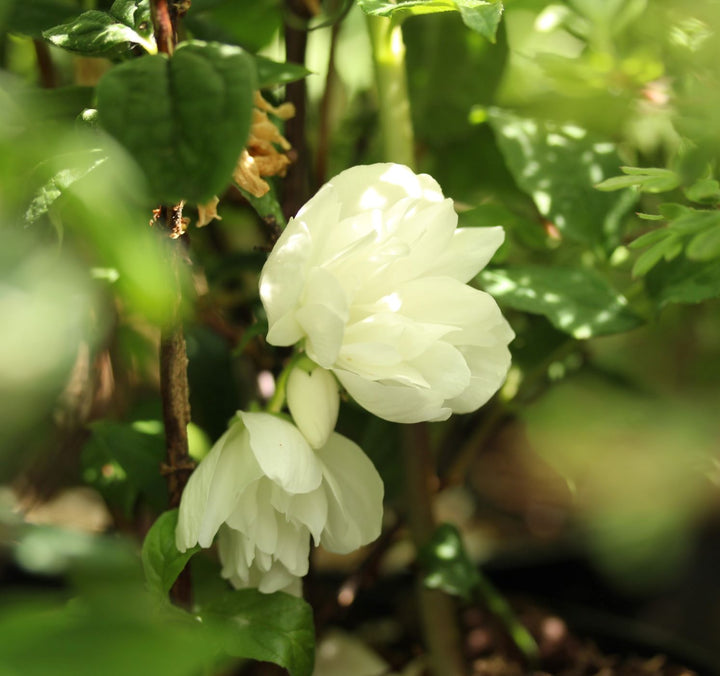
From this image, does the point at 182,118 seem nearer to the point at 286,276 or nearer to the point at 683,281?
the point at 286,276

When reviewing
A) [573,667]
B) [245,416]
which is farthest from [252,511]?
[573,667]

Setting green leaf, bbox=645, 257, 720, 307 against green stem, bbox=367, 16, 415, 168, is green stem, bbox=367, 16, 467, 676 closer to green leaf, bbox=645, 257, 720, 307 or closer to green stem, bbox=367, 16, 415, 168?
green stem, bbox=367, 16, 415, 168

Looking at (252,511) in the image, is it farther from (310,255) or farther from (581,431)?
(581,431)

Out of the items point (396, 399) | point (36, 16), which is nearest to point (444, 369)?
point (396, 399)

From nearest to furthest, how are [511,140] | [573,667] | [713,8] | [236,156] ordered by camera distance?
[236,156] → [713,8] → [511,140] → [573,667]

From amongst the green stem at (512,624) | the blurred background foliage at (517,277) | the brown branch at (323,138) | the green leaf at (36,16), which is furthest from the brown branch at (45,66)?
the green stem at (512,624)

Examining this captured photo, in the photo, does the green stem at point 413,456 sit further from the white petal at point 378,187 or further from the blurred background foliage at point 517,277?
the white petal at point 378,187
